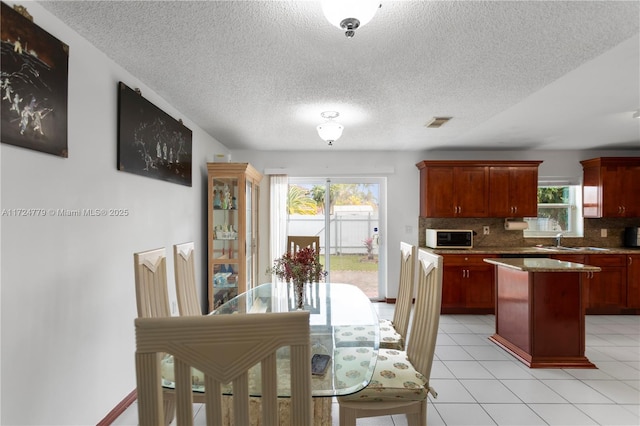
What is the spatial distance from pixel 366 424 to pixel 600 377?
218 cm

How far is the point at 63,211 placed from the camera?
5.78 feet

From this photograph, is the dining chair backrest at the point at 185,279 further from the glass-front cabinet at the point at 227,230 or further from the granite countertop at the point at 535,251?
the granite countertop at the point at 535,251

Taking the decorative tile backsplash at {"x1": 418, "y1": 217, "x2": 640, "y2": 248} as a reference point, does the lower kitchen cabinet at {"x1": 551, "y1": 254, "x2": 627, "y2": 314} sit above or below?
below

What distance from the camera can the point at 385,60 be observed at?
2145 millimetres

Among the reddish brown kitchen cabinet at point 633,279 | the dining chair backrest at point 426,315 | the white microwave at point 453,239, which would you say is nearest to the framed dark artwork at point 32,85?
the dining chair backrest at point 426,315

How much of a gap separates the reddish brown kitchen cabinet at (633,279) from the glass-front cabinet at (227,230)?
5.22 metres

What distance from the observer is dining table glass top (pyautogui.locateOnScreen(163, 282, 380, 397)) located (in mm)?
1377

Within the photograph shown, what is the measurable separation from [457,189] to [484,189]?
39cm

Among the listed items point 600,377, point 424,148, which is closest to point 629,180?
point 424,148

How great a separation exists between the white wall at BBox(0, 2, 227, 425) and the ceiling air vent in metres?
2.78

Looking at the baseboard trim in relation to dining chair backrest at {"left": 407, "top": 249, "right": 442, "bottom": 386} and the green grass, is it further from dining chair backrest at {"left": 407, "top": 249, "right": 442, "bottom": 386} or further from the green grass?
the green grass

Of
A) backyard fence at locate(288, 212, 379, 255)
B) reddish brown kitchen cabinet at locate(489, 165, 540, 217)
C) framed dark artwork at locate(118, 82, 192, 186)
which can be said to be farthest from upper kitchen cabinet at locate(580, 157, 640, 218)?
framed dark artwork at locate(118, 82, 192, 186)

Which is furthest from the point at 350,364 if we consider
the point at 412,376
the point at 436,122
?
the point at 436,122

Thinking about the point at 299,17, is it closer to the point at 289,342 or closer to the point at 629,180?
the point at 289,342
